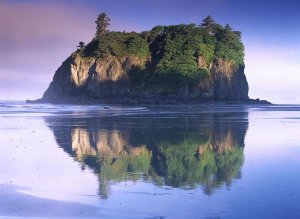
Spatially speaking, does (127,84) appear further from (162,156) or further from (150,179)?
(150,179)

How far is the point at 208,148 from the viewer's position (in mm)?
14805

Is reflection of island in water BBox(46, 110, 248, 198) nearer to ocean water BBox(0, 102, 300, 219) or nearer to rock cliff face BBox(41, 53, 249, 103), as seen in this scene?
ocean water BBox(0, 102, 300, 219)

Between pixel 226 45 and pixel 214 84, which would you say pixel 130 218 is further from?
pixel 226 45

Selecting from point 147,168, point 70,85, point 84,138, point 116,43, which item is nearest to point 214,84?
point 116,43

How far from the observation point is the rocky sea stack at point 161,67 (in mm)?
95375

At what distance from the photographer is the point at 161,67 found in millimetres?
98688

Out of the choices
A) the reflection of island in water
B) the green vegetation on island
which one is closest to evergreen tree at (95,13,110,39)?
the green vegetation on island

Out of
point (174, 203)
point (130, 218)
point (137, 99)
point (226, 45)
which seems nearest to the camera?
point (130, 218)

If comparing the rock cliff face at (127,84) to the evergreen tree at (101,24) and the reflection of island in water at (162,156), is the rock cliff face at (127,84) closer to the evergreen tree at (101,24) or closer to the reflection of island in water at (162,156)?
the evergreen tree at (101,24)

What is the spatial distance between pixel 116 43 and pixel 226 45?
2731 cm

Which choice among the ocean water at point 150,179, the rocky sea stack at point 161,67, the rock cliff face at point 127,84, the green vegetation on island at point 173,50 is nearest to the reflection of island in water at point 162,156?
the ocean water at point 150,179

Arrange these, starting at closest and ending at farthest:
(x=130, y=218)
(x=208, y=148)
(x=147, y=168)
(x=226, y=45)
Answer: (x=130, y=218)
(x=147, y=168)
(x=208, y=148)
(x=226, y=45)

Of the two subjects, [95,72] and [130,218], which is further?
[95,72]

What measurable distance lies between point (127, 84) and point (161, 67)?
9743 mm
